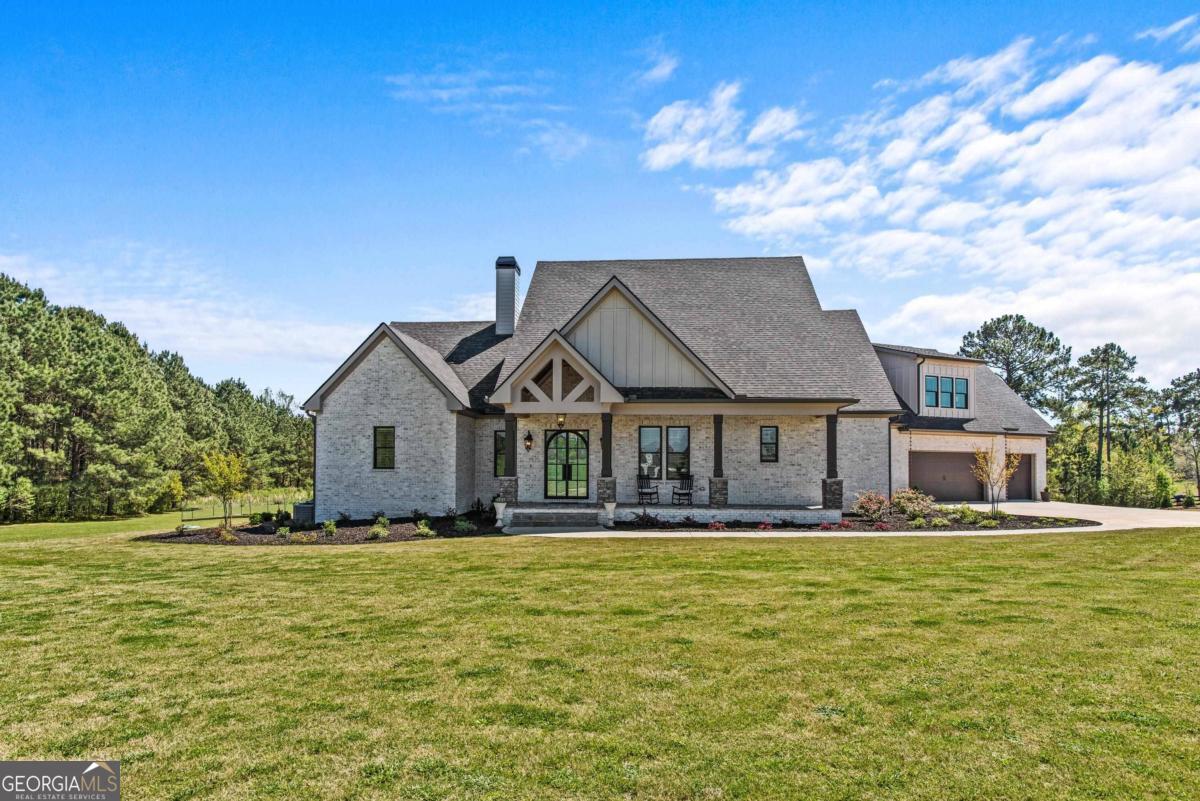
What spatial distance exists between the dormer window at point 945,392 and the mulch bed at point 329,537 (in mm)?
19109

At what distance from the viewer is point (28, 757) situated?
16.0 ft

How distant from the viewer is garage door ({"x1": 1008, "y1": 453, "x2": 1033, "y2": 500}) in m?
29.2

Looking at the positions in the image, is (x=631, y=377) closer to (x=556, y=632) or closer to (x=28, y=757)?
(x=556, y=632)

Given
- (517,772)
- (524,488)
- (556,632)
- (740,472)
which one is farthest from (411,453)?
Result: (517,772)

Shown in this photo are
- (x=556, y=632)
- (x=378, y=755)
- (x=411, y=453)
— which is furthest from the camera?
(x=411, y=453)

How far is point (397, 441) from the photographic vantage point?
20.7 metres

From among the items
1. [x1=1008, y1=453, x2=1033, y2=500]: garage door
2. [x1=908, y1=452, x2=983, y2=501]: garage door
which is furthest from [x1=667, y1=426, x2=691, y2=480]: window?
[x1=1008, y1=453, x2=1033, y2=500]: garage door

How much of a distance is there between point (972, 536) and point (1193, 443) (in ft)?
234

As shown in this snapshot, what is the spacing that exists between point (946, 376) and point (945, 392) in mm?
691

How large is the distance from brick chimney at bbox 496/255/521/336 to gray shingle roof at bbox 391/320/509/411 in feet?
1.58

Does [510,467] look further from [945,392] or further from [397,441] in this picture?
[945,392]

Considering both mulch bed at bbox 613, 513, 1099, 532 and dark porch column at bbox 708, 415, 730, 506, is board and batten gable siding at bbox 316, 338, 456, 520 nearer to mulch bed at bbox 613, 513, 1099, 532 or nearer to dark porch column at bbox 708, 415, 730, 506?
mulch bed at bbox 613, 513, 1099, 532

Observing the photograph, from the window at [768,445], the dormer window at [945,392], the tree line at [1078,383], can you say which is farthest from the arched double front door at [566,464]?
the tree line at [1078,383]

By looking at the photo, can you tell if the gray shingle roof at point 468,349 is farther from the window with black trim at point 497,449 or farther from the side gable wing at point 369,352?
the window with black trim at point 497,449
